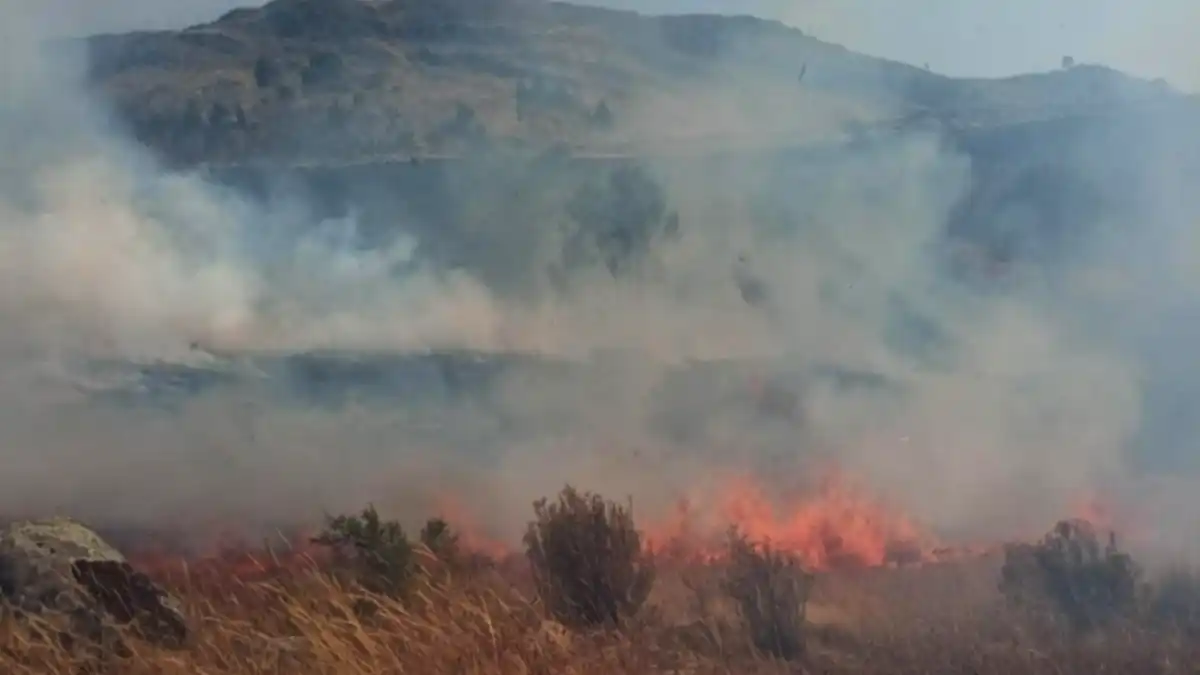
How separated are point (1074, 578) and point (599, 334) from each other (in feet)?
4.97

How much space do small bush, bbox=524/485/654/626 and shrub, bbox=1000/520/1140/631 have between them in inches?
41.9

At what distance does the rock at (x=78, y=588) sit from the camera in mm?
3088

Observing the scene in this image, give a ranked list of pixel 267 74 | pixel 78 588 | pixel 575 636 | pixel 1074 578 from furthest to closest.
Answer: pixel 267 74
pixel 1074 578
pixel 575 636
pixel 78 588

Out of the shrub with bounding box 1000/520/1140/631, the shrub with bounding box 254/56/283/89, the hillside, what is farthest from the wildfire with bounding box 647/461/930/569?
the shrub with bounding box 254/56/283/89

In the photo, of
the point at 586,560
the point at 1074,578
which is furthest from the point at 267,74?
the point at 1074,578

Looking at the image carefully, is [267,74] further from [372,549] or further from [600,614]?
[600,614]

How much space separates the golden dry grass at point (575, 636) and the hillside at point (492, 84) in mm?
1253

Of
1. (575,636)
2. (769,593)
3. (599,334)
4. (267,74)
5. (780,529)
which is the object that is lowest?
(575,636)

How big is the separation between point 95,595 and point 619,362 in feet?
5.04

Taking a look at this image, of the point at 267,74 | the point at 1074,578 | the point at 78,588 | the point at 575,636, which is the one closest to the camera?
the point at 78,588

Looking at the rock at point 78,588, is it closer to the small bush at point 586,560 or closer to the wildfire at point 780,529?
the wildfire at point 780,529

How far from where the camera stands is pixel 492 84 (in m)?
3.56

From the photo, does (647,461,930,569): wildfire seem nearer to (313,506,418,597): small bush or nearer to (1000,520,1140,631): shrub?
(1000,520,1140,631): shrub

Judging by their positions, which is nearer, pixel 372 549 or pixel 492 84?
A: pixel 372 549
